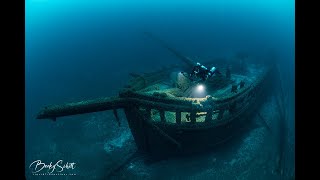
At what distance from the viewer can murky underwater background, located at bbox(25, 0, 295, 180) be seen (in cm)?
1329

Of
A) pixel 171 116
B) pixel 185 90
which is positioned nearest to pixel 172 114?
pixel 171 116

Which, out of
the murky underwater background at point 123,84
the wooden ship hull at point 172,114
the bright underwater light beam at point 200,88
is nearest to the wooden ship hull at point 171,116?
the wooden ship hull at point 172,114

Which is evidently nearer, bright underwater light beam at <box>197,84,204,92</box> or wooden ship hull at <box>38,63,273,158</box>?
wooden ship hull at <box>38,63,273,158</box>

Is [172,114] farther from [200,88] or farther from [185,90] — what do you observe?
[200,88]

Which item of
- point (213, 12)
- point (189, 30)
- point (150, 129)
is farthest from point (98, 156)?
point (213, 12)

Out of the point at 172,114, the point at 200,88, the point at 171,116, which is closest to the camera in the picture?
the point at 171,116

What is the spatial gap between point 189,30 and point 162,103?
52875 millimetres

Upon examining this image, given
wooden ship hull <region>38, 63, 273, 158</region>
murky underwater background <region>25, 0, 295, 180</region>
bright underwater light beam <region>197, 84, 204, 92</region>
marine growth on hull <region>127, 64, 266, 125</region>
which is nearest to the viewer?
wooden ship hull <region>38, 63, 273, 158</region>

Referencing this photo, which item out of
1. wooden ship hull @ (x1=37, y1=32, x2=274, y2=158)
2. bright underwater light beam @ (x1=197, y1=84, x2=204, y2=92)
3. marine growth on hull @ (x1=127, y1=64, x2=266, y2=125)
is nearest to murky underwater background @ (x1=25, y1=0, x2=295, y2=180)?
wooden ship hull @ (x1=37, y1=32, x2=274, y2=158)

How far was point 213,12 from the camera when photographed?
8444 cm

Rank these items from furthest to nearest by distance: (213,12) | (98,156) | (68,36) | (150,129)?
(213,12) → (68,36) → (98,156) → (150,129)

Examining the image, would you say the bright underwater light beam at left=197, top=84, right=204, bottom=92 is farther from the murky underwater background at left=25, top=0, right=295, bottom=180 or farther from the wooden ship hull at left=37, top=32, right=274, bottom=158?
the murky underwater background at left=25, top=0, right=295, bottom=180

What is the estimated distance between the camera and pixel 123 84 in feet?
87.4

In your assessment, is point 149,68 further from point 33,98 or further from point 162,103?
point 162,103
